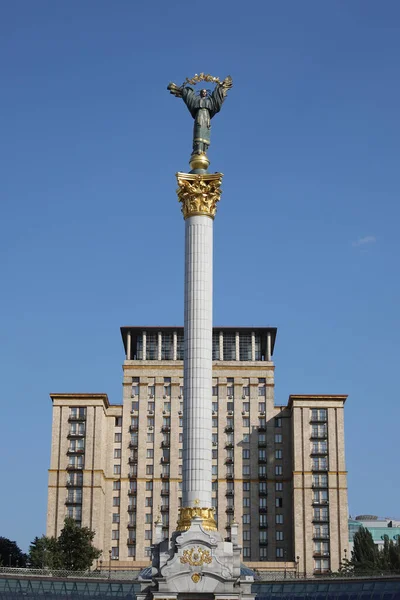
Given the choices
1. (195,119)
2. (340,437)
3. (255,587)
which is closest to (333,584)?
(255,587)

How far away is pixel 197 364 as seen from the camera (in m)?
61.2

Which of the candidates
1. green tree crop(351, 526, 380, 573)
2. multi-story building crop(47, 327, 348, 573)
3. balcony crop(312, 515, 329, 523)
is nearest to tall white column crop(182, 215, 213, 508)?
green tree crop(351, 526, 380, 573)

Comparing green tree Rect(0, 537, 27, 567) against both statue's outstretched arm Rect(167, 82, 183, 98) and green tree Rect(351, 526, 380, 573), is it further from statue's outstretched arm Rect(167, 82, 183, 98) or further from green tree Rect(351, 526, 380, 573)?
statue's outstretched arm Rect(167, 82, 183, 98)

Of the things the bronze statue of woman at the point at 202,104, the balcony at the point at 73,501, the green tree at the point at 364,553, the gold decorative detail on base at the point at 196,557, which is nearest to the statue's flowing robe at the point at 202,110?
the bronze statue of woman at the point at 202,104

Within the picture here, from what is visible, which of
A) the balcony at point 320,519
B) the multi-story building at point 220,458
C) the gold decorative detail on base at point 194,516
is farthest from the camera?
the multi-story building at point 220,458

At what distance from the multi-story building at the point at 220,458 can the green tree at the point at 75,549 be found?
49.5 feet

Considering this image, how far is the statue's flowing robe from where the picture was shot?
65938 mm

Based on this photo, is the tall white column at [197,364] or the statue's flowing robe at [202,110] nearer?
the tall white column at [197,364]

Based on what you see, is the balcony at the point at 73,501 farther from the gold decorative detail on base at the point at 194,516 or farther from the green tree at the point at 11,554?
the gold decorative detail on base at the point at 194,516

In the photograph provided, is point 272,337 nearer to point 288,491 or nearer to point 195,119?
point 288,491

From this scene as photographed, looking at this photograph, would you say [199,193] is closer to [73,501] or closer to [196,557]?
[196,557]

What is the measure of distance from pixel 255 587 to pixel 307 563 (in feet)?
122

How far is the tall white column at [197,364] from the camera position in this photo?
59.3 metres

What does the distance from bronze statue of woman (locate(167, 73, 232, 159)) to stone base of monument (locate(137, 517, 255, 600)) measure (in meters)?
25.0
